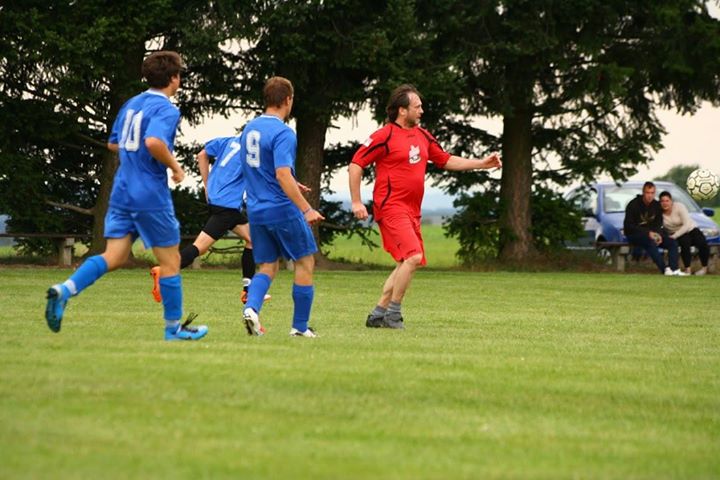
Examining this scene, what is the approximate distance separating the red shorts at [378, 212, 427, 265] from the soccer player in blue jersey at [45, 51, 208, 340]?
3.22 metres

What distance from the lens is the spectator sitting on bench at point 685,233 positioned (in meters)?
28.8

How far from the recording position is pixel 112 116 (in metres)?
27.2

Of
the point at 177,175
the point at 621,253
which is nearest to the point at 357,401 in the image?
the point at 177,175

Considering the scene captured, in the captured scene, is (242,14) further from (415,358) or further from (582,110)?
(415,358)

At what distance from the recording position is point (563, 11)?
27.5 meters

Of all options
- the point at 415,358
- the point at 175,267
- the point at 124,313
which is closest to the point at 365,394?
the point at 415,358

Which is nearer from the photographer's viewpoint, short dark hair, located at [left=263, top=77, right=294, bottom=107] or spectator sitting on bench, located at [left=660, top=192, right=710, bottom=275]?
short dark hair, located at [left=263, top=77, right=294, bottom=107]

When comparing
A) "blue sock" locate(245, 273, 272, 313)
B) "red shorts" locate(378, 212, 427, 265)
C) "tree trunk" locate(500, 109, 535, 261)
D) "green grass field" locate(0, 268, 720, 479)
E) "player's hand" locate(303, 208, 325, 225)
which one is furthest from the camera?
"tree trunk" locate(500, 109, 535, 261)

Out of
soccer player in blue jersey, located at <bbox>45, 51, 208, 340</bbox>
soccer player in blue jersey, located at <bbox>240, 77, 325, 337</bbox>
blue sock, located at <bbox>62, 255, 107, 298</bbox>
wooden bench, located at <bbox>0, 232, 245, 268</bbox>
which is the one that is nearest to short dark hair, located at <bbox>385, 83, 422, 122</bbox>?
soccer player in blue jersey, located at <bbox>240, 77, 325, 337</bbox>

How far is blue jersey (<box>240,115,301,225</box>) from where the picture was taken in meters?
10.7

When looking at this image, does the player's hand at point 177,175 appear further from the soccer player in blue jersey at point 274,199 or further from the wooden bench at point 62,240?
the wooden bench at point 62,240

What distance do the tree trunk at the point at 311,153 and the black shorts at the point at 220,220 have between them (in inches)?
475

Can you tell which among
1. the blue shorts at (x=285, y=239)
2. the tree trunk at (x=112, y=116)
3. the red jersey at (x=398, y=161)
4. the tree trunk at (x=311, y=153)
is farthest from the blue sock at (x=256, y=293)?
the tree trunk at (x=311, y=153)

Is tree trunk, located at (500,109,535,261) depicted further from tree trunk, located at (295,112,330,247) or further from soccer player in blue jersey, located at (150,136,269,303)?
soccer player in blue jersey, located at (150,136,269,303)
